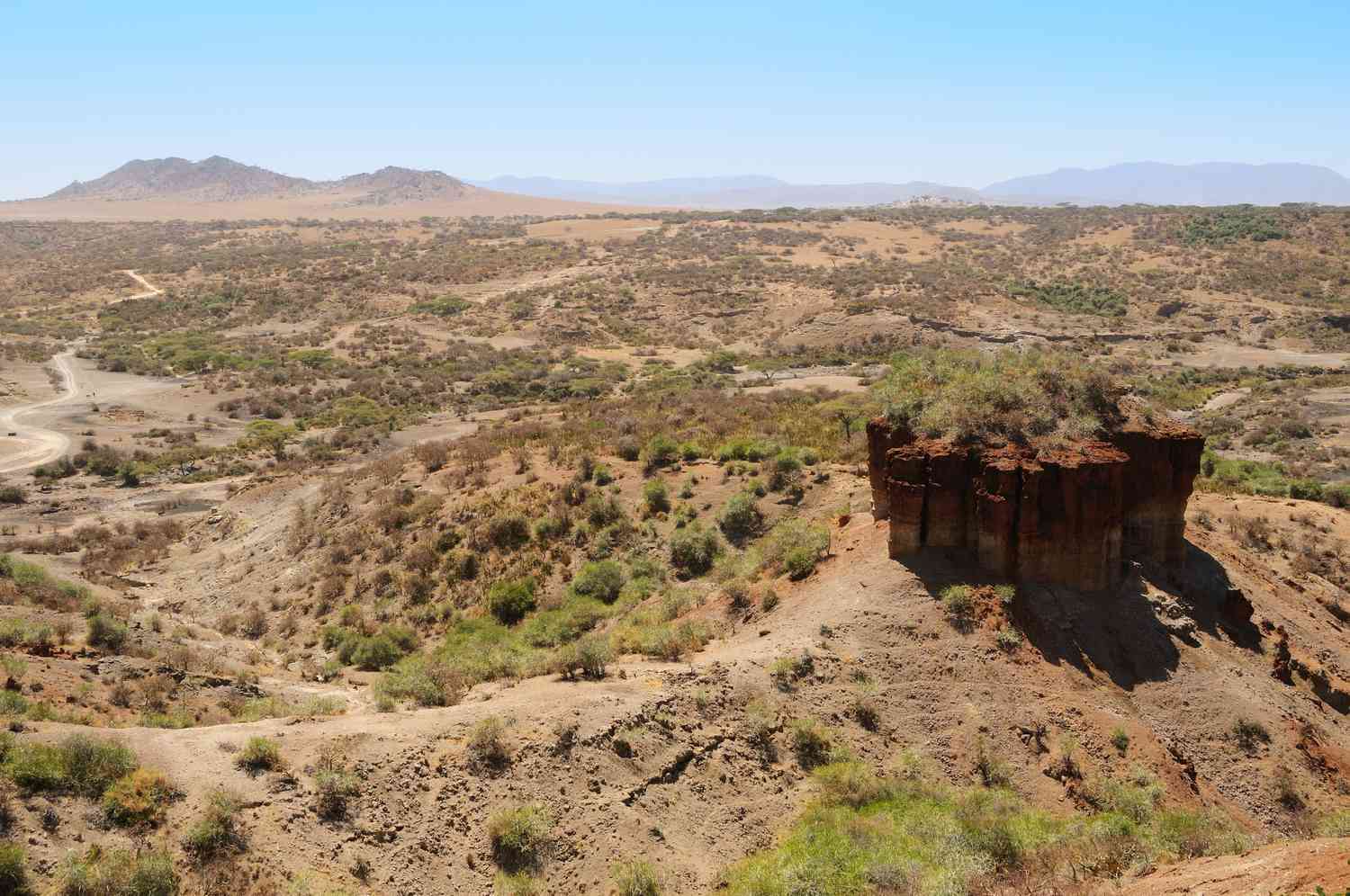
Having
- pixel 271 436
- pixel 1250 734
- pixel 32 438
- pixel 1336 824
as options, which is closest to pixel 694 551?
pixel 1250 734

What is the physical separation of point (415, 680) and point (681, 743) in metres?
3.91

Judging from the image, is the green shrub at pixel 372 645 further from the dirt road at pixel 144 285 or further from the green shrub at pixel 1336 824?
the dirt road at pixel 144 285

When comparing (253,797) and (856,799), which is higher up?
(253,797)

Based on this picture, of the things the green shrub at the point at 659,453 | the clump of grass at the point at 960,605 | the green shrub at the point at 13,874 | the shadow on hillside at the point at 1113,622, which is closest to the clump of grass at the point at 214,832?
the green shrub at the point at 13,874

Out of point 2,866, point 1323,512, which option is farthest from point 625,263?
point 2,866

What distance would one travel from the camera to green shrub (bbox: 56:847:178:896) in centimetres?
749

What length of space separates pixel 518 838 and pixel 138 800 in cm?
358

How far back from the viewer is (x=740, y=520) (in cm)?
1991

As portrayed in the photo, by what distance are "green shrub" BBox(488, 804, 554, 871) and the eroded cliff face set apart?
7244 mm

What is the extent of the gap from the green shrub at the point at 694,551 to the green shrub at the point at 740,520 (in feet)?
1.19

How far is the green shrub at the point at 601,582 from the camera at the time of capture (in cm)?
1856

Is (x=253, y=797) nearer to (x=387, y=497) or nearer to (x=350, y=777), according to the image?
(x=350, y=777)

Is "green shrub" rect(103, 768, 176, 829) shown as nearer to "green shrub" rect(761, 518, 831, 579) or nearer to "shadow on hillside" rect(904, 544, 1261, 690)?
"green shrub" rect(761, 518, 831, 579)

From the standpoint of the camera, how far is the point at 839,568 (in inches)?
580
